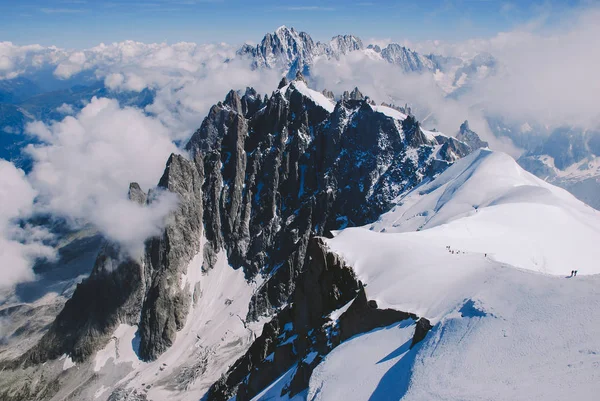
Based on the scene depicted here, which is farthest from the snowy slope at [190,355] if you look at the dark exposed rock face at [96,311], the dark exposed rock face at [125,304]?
the dark exposed rock face at [96,311]

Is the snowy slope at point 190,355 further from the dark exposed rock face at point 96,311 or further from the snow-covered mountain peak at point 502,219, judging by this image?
the snow-covered mountain peak at point 502,219

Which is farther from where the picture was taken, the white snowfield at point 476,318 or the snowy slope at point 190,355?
the snowy slope at point 190,355

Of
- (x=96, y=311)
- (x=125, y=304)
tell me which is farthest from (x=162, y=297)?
(x=96, y=311)

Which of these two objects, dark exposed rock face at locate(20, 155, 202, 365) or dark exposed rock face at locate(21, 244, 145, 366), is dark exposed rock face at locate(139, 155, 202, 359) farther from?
dark exposed rock face at locate(21, 244, 145, 366)

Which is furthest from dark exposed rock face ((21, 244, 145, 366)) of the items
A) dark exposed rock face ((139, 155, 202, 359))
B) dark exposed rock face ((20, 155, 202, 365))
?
dark exposed rock face ((139, 155, 202, 359))

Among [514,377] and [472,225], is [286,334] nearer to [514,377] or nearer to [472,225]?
[472,225]

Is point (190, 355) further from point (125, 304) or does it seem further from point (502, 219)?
point (502, 219)
